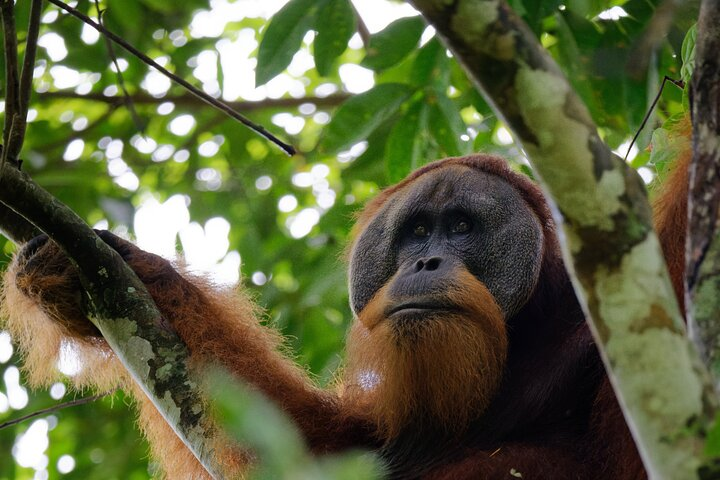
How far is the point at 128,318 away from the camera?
3.27 metres

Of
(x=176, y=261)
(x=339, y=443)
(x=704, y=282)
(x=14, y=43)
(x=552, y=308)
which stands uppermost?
(x=14, y=43)

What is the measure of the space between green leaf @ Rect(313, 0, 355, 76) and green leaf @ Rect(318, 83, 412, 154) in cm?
36

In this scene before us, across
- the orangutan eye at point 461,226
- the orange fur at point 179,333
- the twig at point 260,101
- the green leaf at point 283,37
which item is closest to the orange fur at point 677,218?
the orangutan eye at point 461,226

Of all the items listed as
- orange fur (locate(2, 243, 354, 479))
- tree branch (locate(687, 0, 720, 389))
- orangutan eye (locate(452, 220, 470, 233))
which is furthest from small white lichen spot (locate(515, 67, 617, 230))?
orangutan eye (locate(452, 220, 470, 233))

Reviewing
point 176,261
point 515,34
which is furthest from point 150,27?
point 515,34

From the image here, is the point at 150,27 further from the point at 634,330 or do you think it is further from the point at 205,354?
the point at 634,330

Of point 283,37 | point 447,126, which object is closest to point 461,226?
point 447,126

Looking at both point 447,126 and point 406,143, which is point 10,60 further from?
point 447,126

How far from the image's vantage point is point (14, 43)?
3.23 meters

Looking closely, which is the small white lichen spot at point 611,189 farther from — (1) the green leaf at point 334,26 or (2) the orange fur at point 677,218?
(1) the green leaf at point 334,26

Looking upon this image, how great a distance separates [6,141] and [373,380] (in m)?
1.68

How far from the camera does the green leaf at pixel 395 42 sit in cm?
435

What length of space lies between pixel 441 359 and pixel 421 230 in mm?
743

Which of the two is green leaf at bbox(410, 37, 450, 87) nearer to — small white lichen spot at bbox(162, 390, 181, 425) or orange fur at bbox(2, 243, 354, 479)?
orange fur at bbox(2, 243, 354, 479)
